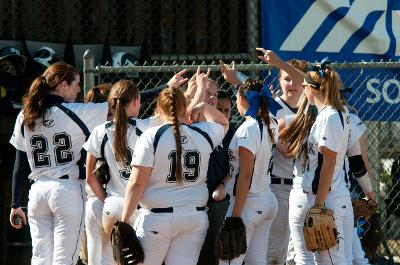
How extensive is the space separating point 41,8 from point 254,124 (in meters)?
4.78

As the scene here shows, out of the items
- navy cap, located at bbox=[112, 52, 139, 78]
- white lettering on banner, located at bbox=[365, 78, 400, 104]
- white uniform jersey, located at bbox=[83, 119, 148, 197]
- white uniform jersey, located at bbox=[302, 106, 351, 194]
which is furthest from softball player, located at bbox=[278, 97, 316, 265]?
navy cap, located at bbox=[112, 52, 139, 78]

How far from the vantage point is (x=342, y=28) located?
9336 millimetres

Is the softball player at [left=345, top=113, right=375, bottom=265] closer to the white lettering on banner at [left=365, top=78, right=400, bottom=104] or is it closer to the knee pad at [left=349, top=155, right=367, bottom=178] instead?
the knee pad at [left=349, top=155, right=367, bottom=178]

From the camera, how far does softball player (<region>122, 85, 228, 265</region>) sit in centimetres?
559

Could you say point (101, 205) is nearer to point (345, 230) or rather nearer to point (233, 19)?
point (345, 230)

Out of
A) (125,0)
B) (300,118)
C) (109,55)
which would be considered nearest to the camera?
(300,118)

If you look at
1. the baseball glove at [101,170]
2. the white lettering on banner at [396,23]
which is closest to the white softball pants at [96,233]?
the baseball glove at [101,170]

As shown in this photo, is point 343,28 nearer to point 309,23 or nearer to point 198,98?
point 309,23

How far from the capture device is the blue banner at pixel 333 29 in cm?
923

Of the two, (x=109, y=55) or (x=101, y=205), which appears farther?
(x=109, y=55)

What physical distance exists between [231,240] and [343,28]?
3.89m

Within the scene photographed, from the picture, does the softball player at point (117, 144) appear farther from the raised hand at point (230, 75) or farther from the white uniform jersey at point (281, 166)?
the white uniform jersey at point (281, 166)

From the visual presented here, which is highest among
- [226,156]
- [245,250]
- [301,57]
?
[301,57]

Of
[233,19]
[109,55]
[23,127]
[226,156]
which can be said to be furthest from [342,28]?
[23,127]
